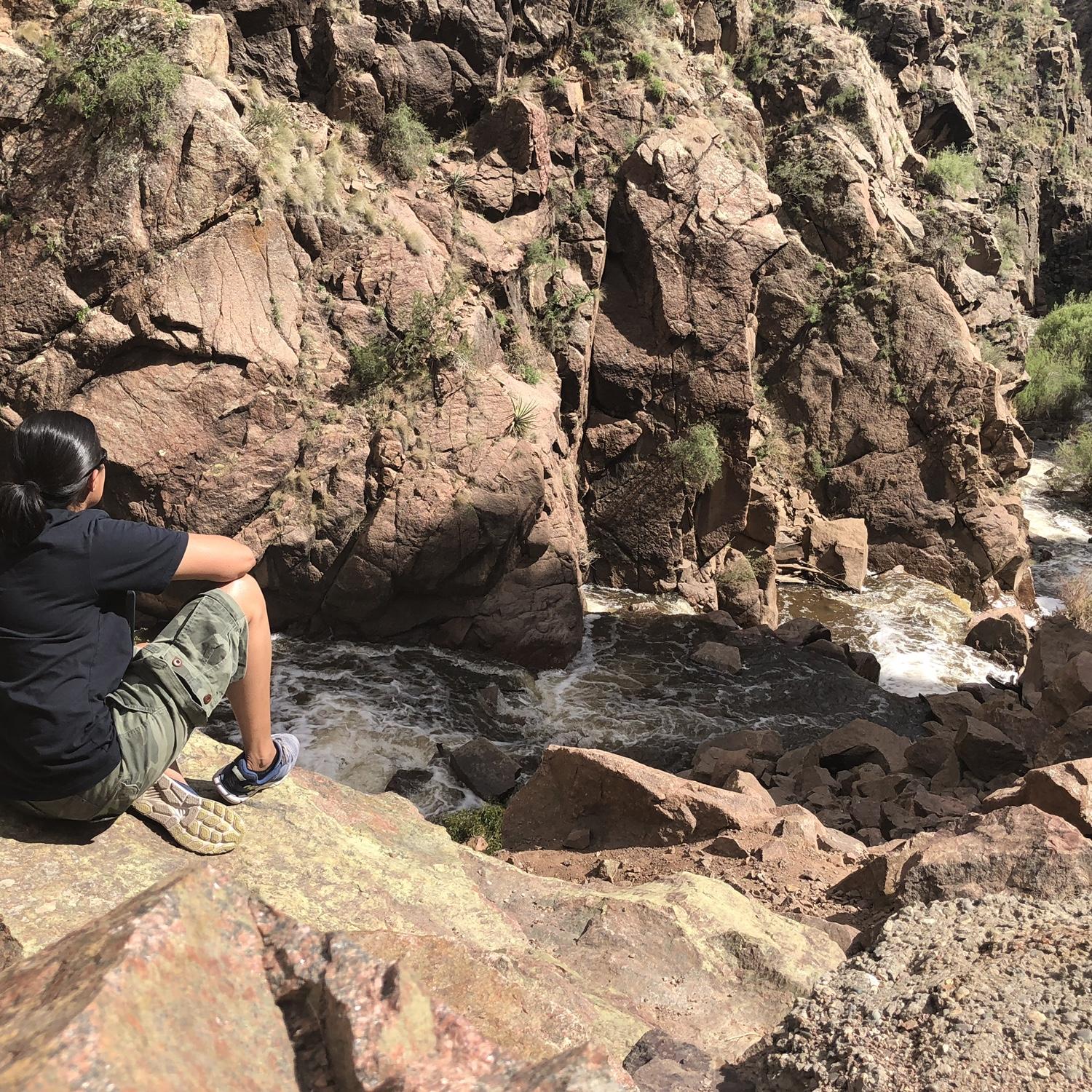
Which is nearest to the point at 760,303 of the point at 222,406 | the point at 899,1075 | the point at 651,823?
the point at 222,406

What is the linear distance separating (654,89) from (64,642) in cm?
1502

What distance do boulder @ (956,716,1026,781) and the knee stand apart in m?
6.79

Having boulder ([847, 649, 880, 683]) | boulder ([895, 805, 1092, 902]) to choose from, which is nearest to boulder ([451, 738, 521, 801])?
boulder ([895, 805, 1092, 902])

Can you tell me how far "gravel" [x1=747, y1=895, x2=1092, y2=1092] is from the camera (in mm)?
2057

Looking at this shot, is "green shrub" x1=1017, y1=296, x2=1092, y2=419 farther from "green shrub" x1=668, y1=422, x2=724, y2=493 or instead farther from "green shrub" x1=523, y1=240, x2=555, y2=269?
"green shrub" x1=523, y1=240, x2=555, y2=269

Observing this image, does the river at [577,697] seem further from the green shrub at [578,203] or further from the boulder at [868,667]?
the green shrub at [578,203]

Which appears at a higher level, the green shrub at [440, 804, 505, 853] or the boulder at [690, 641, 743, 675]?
the green shrub at [440, 804, 505, 853]

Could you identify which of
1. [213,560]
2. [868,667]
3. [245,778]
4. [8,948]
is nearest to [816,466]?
[868,667]

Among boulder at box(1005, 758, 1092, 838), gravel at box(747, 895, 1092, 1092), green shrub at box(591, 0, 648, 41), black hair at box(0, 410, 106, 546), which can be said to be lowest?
boulder at box(1005, 758, 1092, 838)

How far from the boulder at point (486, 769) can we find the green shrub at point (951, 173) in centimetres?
1837

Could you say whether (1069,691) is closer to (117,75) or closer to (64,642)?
(64,642)

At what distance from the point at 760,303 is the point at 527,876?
15.5m

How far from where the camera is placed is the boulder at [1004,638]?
1328cm

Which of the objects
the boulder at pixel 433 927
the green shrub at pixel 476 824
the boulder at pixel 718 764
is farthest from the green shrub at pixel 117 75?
the boulder at pixel 718 764
